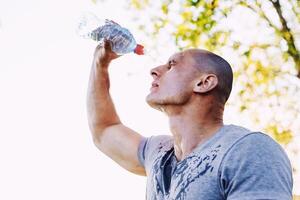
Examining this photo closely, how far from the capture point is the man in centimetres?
194

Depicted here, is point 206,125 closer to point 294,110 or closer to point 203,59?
point 203,59

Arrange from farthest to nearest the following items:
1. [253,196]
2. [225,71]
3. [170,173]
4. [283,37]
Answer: [283,37] < [225,71] < [170,173] < [253,196]

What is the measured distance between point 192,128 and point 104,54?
927mm

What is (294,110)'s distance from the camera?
8312 mm

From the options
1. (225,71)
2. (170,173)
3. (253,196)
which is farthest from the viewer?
(225,71)

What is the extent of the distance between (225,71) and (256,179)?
2.55 ft

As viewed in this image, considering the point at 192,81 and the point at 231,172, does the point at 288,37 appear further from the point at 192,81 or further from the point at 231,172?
the point at 231,172

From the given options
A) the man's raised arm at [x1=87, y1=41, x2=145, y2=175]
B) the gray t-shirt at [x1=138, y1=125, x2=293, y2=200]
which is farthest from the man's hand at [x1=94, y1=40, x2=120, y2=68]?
the gray t-shirt at [x1=138, y1=125, x2=293, y2=200]

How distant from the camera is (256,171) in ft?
6.29

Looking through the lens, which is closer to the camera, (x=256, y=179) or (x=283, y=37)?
(x=256, y=179)

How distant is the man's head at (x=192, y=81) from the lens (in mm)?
2484

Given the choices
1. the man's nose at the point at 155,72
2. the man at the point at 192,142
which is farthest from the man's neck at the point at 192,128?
the man's nose at the point at 155,72

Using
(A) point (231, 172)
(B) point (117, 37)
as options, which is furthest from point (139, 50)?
(A) point (231, 172)

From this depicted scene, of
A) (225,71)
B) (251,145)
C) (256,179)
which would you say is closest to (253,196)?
(256,179)
